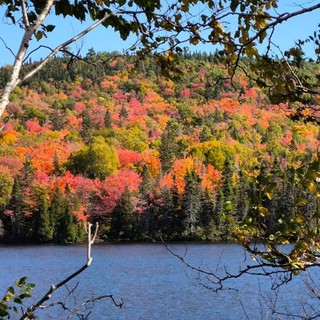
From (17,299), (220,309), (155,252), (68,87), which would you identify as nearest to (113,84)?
(68,87)

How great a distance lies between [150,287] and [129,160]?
194 feet

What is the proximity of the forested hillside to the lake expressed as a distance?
4996 millimetres

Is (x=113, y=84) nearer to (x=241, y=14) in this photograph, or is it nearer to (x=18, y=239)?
(x=18, y=239)

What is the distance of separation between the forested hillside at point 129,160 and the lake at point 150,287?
197 inches

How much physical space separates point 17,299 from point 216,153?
3351 inches

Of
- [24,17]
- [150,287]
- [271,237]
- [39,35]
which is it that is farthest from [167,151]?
[24,17]

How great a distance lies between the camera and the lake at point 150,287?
19859mm

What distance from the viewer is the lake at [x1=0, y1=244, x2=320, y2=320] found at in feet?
65.2

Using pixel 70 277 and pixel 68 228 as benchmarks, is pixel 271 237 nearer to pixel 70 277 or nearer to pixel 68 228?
pixel 70 277

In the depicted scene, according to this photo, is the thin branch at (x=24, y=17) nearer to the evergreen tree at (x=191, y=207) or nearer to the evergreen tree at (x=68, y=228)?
the evergreen tree at (x=191, y=207)

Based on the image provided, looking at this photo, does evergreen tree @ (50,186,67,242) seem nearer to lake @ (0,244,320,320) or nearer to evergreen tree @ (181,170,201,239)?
evergreen tree @ (181,170,201,239)

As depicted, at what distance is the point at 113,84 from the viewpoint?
147 m

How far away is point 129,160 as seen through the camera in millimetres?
85625

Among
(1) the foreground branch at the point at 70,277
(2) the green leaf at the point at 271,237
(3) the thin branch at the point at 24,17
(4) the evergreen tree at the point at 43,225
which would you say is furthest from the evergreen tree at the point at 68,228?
(3) the thin branch at the point at 24,17
